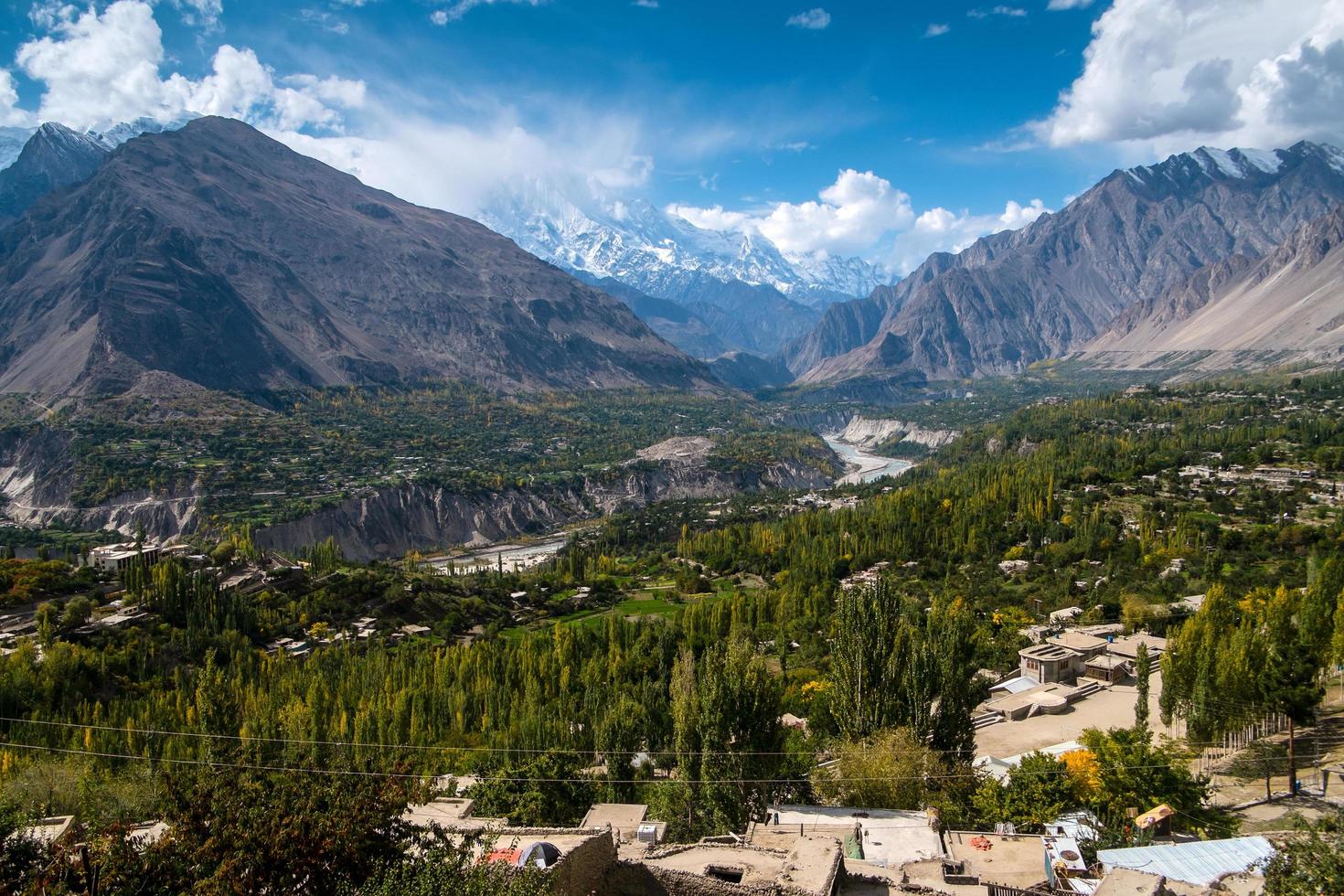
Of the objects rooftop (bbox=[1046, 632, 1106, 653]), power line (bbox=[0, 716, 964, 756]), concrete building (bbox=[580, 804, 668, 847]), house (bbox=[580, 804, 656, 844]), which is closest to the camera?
concrete building (bbox=[580, 804, 668, 847])

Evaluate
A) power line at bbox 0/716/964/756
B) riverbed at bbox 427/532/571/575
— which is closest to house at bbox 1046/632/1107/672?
power line at bbox 0/716/964/756

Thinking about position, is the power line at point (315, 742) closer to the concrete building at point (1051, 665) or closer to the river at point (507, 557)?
the concrete building at point (1051, 665)

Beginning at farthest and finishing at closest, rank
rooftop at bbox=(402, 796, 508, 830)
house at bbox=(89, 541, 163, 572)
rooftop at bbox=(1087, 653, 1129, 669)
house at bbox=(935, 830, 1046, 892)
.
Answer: house at bbox=(89, 541, 163, 572) < rooftop at bbox=(1087, 653, 1129, 669) < rooftop at bbox=(402, 796, 508, 830) < house at bbox=(935, 830, 1046, 892)

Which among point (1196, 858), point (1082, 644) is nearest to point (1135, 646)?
point (1082, 644)

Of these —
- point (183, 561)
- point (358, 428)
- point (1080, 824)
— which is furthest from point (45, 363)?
point (1080, 824)

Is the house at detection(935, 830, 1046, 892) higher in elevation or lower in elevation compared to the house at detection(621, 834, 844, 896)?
lower

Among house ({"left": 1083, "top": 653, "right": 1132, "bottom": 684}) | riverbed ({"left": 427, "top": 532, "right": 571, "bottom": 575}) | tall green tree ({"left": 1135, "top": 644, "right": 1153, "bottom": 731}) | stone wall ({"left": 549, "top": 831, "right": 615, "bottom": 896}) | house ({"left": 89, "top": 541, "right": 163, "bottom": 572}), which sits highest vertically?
house ({"left": 89, "top": 541, "right": 163, "bottom": 572})

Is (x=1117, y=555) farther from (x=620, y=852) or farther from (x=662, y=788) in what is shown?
(x=620, y=852)

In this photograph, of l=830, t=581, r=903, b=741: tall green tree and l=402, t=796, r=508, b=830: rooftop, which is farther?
l=830, t=581, r=903, b=741: tall green tree

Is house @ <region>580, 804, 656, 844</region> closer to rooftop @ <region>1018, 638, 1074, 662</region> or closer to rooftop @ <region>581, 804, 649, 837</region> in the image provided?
rooftop @ <region>581, 804, 649, 837</region>
